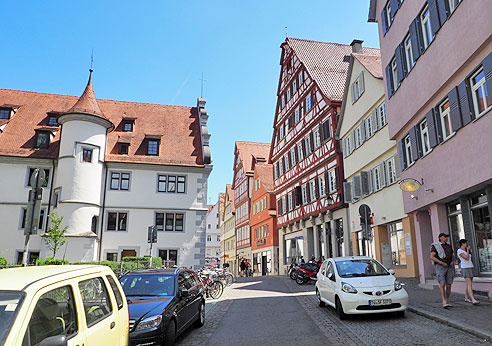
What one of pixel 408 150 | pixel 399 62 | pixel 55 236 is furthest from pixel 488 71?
pixel 55 236

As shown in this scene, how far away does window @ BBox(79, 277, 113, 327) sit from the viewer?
14.0 feet

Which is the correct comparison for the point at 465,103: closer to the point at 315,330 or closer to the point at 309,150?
the point at 315,330

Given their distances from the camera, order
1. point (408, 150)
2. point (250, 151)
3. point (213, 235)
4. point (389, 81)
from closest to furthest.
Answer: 1. point (408, 150)
2. point (389, 81)
3. point (250, 151)
4. point (213, 235)

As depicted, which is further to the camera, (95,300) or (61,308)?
(95,300)

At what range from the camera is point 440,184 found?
13.1 m

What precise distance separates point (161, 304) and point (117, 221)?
21468 mm

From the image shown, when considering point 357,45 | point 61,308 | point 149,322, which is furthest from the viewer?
point 357,45

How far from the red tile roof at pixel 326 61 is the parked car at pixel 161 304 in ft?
69.1

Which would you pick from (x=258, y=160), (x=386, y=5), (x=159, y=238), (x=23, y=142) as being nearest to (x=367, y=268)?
(x=386, y=5)

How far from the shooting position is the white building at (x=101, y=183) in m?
26.4

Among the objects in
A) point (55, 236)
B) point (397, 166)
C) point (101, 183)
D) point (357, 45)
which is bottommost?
point (55, 236)

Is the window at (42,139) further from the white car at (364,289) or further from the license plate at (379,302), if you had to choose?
the license plate at (379,302)

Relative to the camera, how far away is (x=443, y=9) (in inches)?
479

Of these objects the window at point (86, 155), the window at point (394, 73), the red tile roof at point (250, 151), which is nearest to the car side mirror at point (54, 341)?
the window at point (394, 73)
